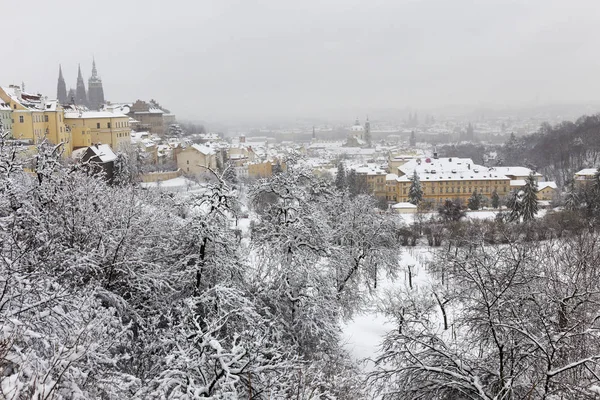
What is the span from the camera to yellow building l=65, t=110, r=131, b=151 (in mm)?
47531

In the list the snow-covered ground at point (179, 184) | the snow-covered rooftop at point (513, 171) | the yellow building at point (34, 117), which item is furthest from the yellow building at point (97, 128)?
the snow-covered rooftop at point (513, 171)

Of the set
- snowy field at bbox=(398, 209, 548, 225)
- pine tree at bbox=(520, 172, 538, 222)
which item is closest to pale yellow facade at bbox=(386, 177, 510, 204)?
snowy field at bbox=(398, 209, 548, 225)

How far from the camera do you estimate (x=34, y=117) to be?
4019cm

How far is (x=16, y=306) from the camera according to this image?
667cm

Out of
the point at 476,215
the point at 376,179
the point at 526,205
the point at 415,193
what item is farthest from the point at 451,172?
the point at 526,205

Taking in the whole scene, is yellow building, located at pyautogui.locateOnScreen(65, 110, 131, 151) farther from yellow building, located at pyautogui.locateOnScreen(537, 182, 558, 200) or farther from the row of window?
yellow building, located at pyautogui.locateOnScreen(537, 182, 558, 200)

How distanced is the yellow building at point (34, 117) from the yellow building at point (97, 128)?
197 cm

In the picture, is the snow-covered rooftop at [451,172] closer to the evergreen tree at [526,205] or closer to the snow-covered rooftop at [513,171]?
the snow-covered rooftop at [513,171]

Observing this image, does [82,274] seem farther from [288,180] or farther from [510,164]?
[510,164]

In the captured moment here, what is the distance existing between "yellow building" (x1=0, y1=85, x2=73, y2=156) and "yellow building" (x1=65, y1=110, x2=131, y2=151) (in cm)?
197

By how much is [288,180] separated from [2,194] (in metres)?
5.95

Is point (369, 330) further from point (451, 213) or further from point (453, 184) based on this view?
point (453, 184)

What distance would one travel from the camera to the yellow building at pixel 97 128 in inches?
1871

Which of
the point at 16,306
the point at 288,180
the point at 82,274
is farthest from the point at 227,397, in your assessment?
the point at 288,180
